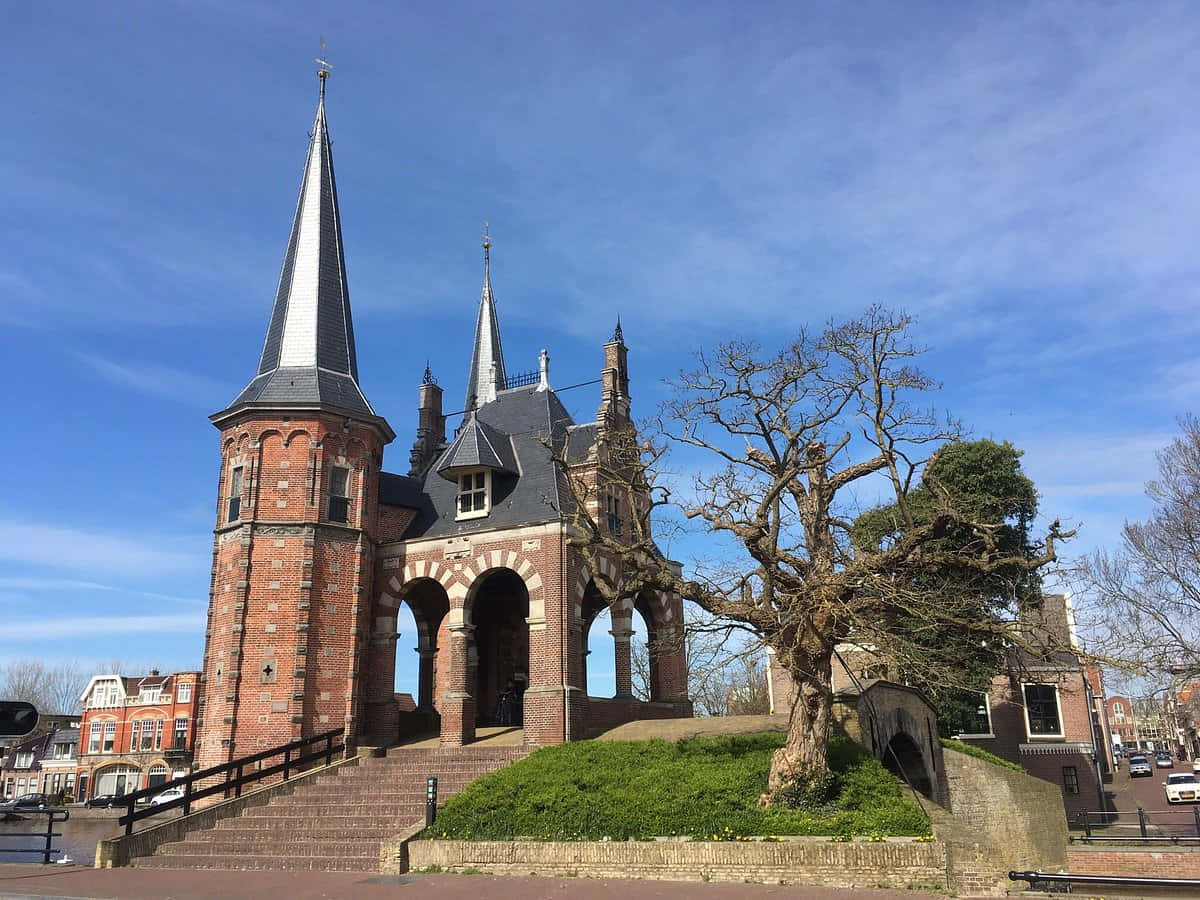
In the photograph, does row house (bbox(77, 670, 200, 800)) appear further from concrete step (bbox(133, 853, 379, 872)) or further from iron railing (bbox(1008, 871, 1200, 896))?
iron railing (bbox(1008, 871, 1200, 896))

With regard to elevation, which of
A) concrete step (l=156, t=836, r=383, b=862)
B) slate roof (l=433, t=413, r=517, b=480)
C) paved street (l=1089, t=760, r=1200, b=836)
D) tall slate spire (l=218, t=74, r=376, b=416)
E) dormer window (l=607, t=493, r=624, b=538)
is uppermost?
tall slate spire (l=218, t=74, r=376, b=416)

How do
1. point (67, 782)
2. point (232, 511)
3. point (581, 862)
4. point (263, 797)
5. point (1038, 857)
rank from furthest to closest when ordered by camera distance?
point (67, 782) → point (232, 511) → point (1038, 857) → point (263, 797) → point (581, 862)

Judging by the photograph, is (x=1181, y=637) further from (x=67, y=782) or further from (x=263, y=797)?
(x=67, y=782)

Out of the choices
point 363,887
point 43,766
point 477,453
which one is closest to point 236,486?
point 477,453

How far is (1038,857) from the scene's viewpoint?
26672 millimetres

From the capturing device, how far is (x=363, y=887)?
53.4 ft

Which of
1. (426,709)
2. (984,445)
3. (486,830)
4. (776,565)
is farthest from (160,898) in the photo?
(984,445)

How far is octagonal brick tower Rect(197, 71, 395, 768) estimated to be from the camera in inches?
1048

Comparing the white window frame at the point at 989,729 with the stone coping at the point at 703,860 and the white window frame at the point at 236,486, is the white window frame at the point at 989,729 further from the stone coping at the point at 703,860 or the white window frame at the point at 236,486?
the white window frame at the point at 236,486

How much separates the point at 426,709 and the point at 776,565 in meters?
18.3

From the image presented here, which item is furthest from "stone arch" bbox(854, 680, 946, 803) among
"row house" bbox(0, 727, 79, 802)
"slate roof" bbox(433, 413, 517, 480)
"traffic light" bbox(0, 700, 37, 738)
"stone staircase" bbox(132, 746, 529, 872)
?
"row house" bbox(0, 727, 79, 802)

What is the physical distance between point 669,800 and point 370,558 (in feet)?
49.5

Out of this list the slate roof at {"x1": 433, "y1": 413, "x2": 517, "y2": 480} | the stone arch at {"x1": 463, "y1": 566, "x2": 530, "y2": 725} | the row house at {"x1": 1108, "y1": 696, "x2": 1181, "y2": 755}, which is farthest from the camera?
the row house at {"x1": 1108, "y1": 696, "x2": 1181, "y2": 755}

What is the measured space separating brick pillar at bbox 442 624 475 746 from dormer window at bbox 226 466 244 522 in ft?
24.5
